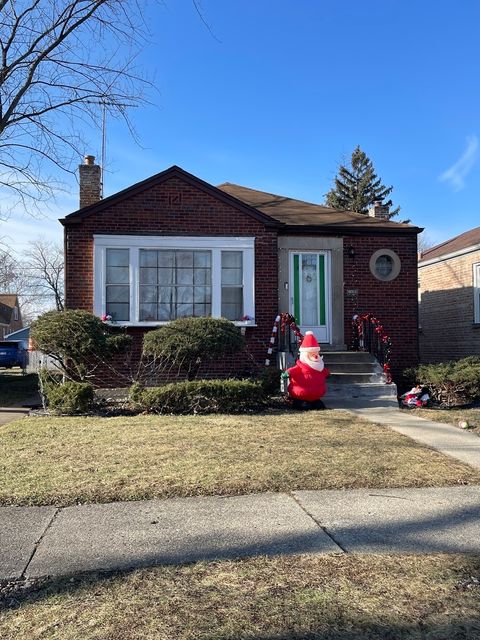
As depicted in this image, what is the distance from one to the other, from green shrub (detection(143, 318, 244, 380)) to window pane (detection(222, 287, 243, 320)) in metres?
1.73

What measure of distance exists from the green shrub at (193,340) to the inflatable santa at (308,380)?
48.5 inches

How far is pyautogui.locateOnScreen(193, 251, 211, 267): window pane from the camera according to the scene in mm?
12025

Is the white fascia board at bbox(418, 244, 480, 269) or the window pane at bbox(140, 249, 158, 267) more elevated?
the white fascia board at bbox(418, 244, 480, 269)

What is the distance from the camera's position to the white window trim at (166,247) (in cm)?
1161

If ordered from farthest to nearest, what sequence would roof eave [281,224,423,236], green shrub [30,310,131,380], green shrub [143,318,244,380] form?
roof eave [281,224,423,236] → green shrub [143,318,244,380] → green shrub [30,310,131,380]

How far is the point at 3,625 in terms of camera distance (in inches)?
110

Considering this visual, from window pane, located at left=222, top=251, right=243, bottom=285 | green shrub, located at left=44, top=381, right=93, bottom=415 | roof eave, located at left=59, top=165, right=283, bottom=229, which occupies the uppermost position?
roof eave, located at left=59, top=165, right=283, bottom=229

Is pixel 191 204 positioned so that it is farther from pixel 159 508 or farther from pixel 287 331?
pixel 159 508

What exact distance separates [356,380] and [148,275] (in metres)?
4.84

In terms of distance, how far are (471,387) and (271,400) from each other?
359 centimetres

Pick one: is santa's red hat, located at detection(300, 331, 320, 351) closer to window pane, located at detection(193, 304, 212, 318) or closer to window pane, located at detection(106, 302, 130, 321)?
window pane, located at detection(193, 304, 212, 318)

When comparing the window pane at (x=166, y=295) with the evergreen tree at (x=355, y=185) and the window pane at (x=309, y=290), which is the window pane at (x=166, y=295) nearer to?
the window pane at (x=309, y=290)

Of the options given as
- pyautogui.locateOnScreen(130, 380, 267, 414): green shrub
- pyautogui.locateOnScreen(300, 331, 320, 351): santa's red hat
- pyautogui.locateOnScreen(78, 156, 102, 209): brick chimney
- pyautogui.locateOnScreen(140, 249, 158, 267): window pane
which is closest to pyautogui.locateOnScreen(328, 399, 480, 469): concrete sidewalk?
pyautogui.locateOnScreen(300, 331, 320, 351): santa's red hat

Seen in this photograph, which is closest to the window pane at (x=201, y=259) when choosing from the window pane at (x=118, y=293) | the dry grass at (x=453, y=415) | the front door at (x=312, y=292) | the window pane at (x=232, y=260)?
the window pane at (x=232, y=260)
